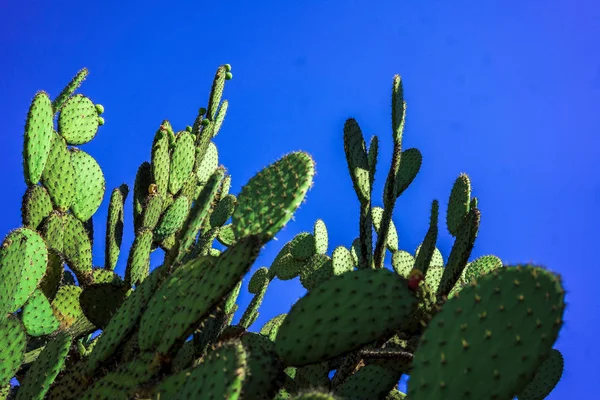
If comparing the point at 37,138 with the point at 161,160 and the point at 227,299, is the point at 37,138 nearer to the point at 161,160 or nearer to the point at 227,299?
the point at 161,160

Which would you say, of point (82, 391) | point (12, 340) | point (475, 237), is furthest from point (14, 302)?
point (475, 237)

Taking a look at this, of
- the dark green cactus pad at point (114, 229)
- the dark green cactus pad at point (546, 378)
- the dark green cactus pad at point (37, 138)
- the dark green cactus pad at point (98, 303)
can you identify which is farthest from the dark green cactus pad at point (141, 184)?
the dark green cactus pad at point (546, 378)

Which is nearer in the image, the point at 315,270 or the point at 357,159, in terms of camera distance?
the point at 357,159

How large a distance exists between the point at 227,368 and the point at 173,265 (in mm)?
900

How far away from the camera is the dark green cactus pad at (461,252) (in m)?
2.61

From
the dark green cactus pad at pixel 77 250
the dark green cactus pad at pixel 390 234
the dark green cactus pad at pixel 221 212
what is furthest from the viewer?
the dark green cactus pad at pixel 390 234

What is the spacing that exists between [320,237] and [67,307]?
190 centimetres

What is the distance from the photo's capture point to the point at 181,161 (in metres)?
3.52

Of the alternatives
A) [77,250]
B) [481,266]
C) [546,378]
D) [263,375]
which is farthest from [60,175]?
[546,378]

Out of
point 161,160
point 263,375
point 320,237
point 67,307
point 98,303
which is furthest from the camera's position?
point 320,237

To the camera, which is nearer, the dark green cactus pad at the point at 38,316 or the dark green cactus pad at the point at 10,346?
the dark green cactus pad at the point at 10,346

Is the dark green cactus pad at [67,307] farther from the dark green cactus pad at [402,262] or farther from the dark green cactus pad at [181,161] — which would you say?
the dark green cactus pad at [402,262]

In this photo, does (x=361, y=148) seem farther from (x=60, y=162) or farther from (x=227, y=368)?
(x=227, y=368)

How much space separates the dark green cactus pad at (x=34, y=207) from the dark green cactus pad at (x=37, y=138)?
0.05 meters
